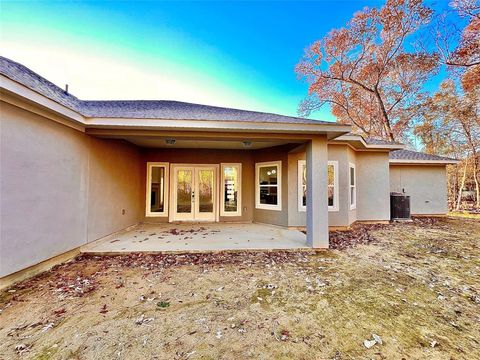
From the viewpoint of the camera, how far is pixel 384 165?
8000 mm

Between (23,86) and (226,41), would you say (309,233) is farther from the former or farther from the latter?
(226,41)

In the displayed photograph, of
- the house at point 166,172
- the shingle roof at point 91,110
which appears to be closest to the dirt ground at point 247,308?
the house at point 166,172

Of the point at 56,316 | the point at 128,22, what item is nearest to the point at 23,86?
the point at 56,316

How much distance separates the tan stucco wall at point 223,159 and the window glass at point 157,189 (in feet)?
1.25

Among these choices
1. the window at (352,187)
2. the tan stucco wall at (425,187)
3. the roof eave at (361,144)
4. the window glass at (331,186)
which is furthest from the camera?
the tan stucco wall at (425,187)

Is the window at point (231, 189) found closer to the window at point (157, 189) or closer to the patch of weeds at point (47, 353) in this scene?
the window at point (157, 189)

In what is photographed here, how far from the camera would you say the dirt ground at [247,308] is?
1.92m

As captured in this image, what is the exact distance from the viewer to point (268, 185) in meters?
7.30

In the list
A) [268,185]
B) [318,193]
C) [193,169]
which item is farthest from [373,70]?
[193,169]

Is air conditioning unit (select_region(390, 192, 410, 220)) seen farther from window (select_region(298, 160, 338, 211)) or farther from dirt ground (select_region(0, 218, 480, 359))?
dirt ground (select_region(0, 218, 480, 359))

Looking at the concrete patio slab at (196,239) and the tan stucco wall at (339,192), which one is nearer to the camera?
the concrete patio slab at (196,239)

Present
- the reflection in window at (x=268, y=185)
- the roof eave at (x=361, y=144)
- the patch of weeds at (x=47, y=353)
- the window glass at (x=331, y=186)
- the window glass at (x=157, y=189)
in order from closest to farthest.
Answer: the patch of weeds at (x=47, y=353)
the roof eave at (x=361, y=144)
the window glass at (x=331, y=186)
the reflection in window at (x=268, y=185)
the window glass at (x=157, y=189)

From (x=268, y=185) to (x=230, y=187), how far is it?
1488 millimetres

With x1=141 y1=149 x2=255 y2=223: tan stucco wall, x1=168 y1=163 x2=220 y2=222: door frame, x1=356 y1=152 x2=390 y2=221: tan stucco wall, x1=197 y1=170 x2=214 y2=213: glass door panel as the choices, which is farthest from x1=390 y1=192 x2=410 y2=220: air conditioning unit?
x1=197 y1=170 x2=214 y2=213: glass door panel
